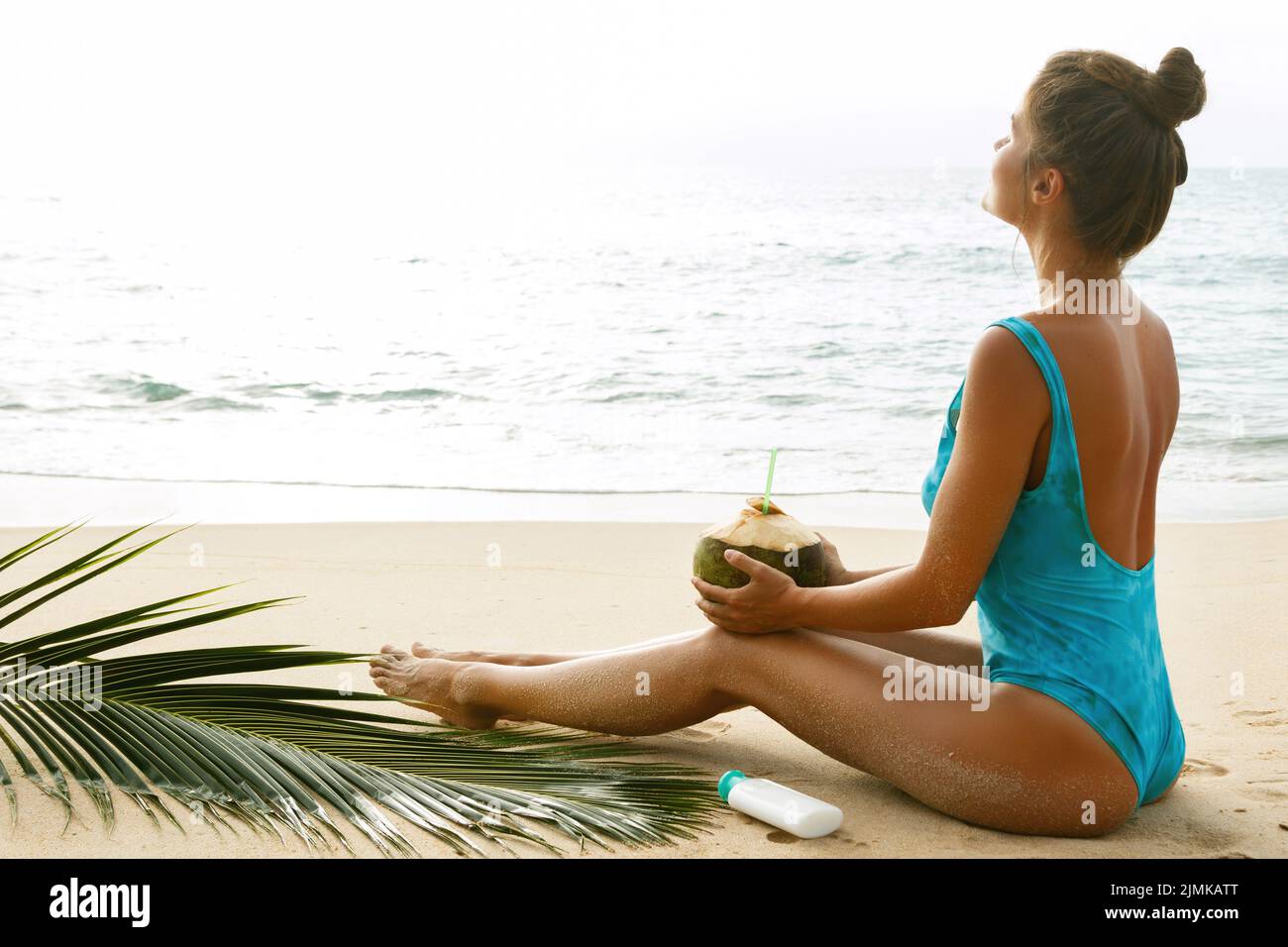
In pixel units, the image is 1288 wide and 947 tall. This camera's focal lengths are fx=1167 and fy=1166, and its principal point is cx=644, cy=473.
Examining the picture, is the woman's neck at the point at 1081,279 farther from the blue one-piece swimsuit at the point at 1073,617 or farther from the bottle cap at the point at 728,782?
the bottle cap at the point at 728,782

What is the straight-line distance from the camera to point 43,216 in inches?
938

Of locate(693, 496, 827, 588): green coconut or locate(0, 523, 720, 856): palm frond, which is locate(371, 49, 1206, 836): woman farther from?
locate(0, 523, 720, 856): palm frond

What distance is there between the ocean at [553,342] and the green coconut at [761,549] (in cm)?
473

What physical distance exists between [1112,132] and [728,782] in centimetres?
155

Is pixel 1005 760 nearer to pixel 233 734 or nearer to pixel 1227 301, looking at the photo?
pixel 233 734

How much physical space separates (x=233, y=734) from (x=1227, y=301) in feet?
55.6

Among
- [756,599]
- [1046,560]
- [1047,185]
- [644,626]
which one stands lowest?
[644,626]

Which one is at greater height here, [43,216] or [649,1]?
[649,1]

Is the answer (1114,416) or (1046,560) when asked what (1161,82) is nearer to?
(1114,416)

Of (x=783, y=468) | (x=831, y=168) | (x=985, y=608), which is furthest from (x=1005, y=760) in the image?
(x=831, y=168)

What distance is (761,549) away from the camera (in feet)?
8.43

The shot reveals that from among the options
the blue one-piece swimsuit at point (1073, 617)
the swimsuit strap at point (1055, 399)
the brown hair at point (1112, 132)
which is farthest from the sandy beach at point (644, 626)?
the brown hair at point (1112, 132)

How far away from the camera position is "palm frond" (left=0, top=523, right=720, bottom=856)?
2305 mm

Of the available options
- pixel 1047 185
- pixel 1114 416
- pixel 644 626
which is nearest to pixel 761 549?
pixel 1114 416
